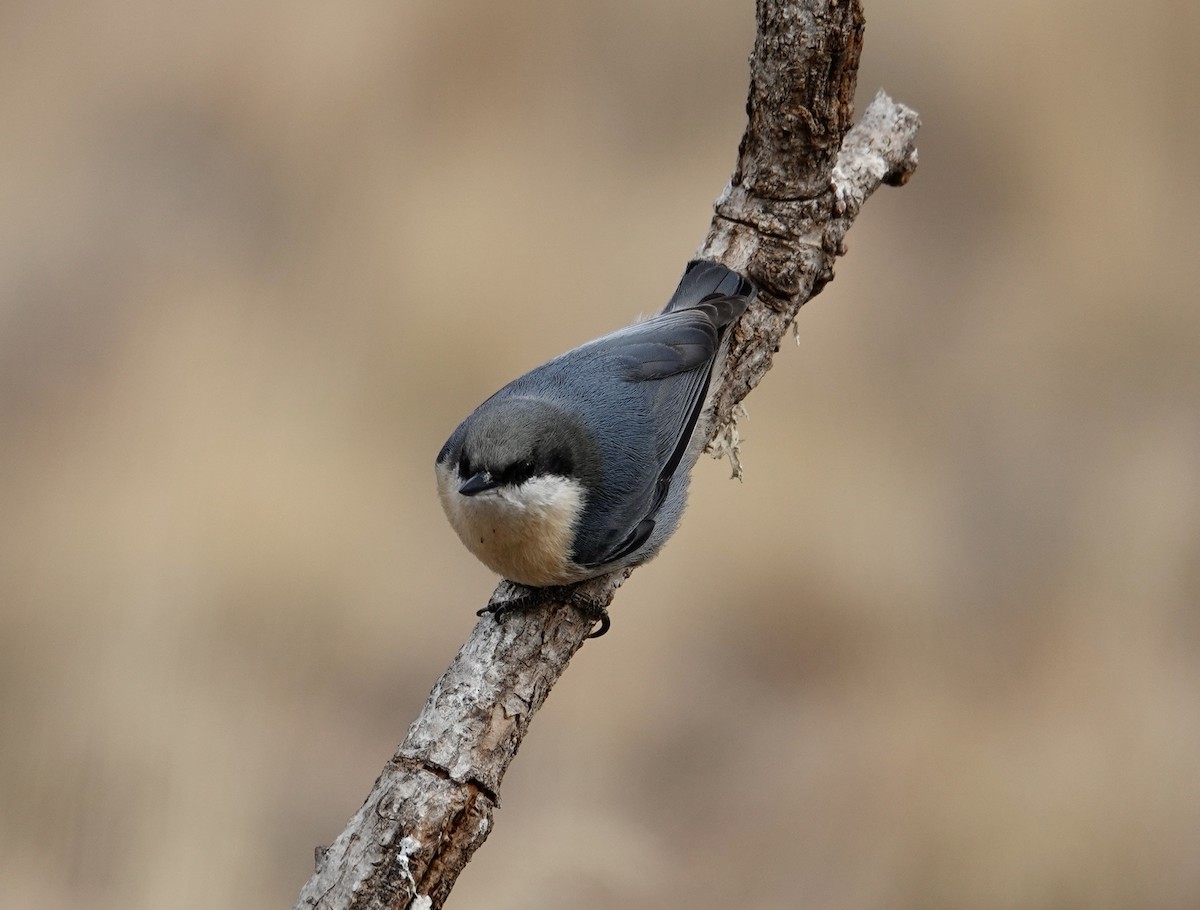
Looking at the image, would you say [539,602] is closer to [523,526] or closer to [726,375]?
[523,526]

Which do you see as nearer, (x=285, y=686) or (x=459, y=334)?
(x=285, y=686)

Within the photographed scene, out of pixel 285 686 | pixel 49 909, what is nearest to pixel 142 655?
pixel 285 686

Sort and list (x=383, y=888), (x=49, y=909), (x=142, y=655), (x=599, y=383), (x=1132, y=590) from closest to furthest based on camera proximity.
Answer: (x=383, y=888), (x=599, y=383), (x=49, y=909), (x=142, y=655), (x=1132, y=590)

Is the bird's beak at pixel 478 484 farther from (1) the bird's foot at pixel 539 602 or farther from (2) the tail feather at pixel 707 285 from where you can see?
(2) the tail feather at pixel 707 285

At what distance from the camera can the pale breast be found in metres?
2.10

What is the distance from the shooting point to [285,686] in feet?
11.0

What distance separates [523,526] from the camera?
6.89 ft

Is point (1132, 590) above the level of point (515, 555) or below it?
above

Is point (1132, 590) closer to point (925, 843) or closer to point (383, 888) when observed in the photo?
point (925, 843)

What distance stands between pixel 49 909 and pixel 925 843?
7.29 feet

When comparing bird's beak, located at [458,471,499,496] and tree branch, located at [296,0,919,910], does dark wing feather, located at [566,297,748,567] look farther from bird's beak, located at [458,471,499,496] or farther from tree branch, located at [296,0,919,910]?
bird's beak, located at [458,471,499,496]

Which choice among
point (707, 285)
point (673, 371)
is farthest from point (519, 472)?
point (707, 285)

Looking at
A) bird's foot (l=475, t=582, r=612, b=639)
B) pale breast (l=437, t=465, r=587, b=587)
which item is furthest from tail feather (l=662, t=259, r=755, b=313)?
bird's foot (l=475, t=582, r=612, b=639)

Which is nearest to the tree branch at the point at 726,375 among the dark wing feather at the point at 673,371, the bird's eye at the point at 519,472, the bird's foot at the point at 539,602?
the bird's foot at the point at 539,602
